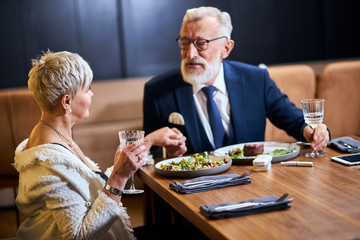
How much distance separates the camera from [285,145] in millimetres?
2482

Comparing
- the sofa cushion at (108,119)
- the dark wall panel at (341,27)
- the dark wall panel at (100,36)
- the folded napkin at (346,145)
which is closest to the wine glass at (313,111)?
the folded napkin at (346,145)

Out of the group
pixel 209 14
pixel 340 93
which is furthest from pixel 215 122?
pixel 340 93

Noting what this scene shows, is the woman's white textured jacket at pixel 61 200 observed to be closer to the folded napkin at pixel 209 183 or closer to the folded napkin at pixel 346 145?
the folded napkin at pixel 209 183

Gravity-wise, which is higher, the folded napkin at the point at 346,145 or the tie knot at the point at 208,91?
the tie knot at the point at 208,91

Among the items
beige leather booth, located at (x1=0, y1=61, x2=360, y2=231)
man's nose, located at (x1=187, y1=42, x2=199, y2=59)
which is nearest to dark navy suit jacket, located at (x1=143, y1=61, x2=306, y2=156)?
man's nose, located at (x1=187, y1=42, x2=199, y2=59)

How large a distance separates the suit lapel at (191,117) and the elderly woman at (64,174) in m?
0.89

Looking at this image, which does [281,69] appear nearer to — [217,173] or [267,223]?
[217,173]

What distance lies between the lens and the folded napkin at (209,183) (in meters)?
1.89

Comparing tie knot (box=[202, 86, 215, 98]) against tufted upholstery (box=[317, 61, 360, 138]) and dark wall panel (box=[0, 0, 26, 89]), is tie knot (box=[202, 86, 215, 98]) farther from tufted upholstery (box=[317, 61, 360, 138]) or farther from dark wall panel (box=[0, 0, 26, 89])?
dark wall panel (box=[0, 0, 26, 89])

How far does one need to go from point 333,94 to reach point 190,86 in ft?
5.76

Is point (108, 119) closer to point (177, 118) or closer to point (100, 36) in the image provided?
point (177, 118)

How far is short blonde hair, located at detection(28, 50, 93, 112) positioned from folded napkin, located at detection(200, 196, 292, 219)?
2.55ft

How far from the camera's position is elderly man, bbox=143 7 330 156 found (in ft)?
9.27

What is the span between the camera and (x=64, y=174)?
1.81m
